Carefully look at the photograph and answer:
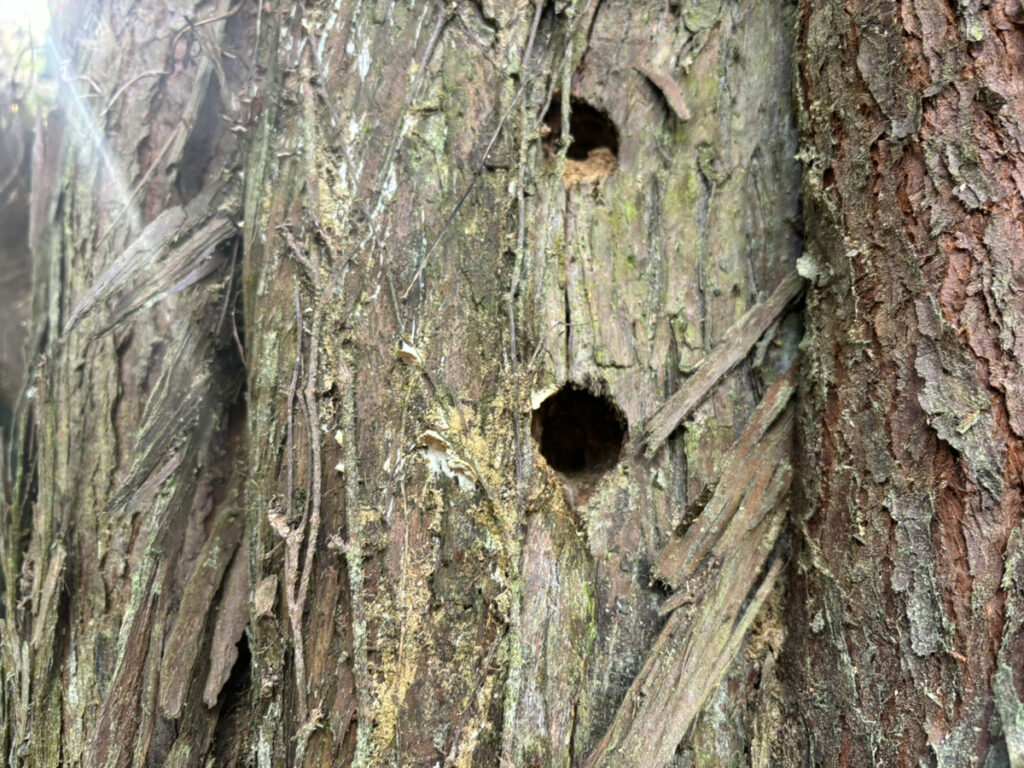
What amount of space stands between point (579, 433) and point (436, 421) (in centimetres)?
50

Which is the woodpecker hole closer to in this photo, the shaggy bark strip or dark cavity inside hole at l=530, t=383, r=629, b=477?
dark cavity inside hole at l=530, t=383, r=629, b=477

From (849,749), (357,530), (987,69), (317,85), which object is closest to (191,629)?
(357,530)

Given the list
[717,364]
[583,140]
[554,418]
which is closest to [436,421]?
[554,418]

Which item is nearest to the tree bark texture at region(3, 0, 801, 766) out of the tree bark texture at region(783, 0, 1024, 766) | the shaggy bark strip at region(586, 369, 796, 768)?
the shaggy bark strip at region(586, 369, 796, 768)

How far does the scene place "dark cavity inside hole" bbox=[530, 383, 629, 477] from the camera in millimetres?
1785

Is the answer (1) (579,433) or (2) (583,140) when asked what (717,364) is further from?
(2) (583,140)

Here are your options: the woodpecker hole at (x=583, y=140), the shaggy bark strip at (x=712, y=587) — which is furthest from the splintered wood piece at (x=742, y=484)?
the woodpecker hole at (x=583, y=140)

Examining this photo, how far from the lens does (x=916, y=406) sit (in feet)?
4.52

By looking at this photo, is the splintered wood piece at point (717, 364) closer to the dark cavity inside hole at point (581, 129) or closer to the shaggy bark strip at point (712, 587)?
the shaggy bark strip at point (712, 587)

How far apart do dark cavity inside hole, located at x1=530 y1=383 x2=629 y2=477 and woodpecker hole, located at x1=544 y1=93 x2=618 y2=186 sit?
1.93ft

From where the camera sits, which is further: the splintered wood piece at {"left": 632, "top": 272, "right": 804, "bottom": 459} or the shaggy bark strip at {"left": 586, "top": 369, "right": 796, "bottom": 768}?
the splintered wood piece at {"left": 632, "top": 272, "right": 804, "bottom": 459}

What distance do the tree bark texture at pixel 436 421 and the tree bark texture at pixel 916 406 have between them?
0.16 meters

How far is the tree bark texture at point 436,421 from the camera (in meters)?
1.50

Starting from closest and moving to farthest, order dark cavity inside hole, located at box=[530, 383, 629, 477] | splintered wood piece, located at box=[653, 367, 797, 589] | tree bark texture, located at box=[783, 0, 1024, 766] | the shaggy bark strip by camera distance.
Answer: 1. tree bark texture, located at box=[783, 0, 1024, 766]
2. the shaggy bark strip
3. splintered wood piece, located at box=[653, 367, 797, 589]
4. dark cavity inside hole, located at box=[530, 383, 629, 477]
